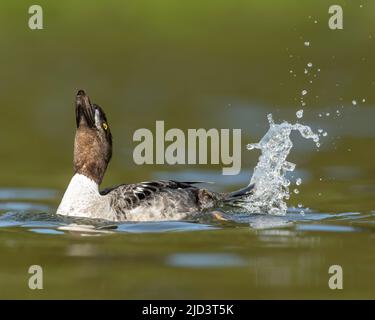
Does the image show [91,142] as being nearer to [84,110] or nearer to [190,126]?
[84,110]

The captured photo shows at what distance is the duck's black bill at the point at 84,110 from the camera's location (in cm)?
1209

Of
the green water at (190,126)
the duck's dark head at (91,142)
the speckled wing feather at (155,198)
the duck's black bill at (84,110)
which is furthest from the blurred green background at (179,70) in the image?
the duck's black bill at (84,110)

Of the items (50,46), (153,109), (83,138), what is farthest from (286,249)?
(50,46)

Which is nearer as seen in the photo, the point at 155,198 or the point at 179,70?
the point at 155,198

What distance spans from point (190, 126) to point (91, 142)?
5.59 metres

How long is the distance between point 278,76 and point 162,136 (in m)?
3.74

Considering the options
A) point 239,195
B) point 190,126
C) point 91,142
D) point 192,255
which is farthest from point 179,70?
point 192,255

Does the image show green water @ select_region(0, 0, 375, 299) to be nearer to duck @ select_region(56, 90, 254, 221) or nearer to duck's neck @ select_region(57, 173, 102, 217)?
duck's neck @ select_region(57, 173, 102, 217)

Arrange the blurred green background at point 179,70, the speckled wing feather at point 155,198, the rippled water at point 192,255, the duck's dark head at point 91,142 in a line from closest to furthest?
1. the rippled water at point 192,255
2. the speckled wing feather at point 155,198
3. the duck's dark head at point 91,142
4. the blurred green background at point 179,70

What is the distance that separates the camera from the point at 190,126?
58.5 ft

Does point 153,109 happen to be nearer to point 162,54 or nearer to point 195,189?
point 162,54

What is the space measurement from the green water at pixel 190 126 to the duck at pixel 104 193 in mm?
359

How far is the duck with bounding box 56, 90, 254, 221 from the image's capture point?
11914mm

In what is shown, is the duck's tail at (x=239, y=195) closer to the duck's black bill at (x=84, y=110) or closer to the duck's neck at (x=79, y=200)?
the duck's neck at (x=79, y=200)
